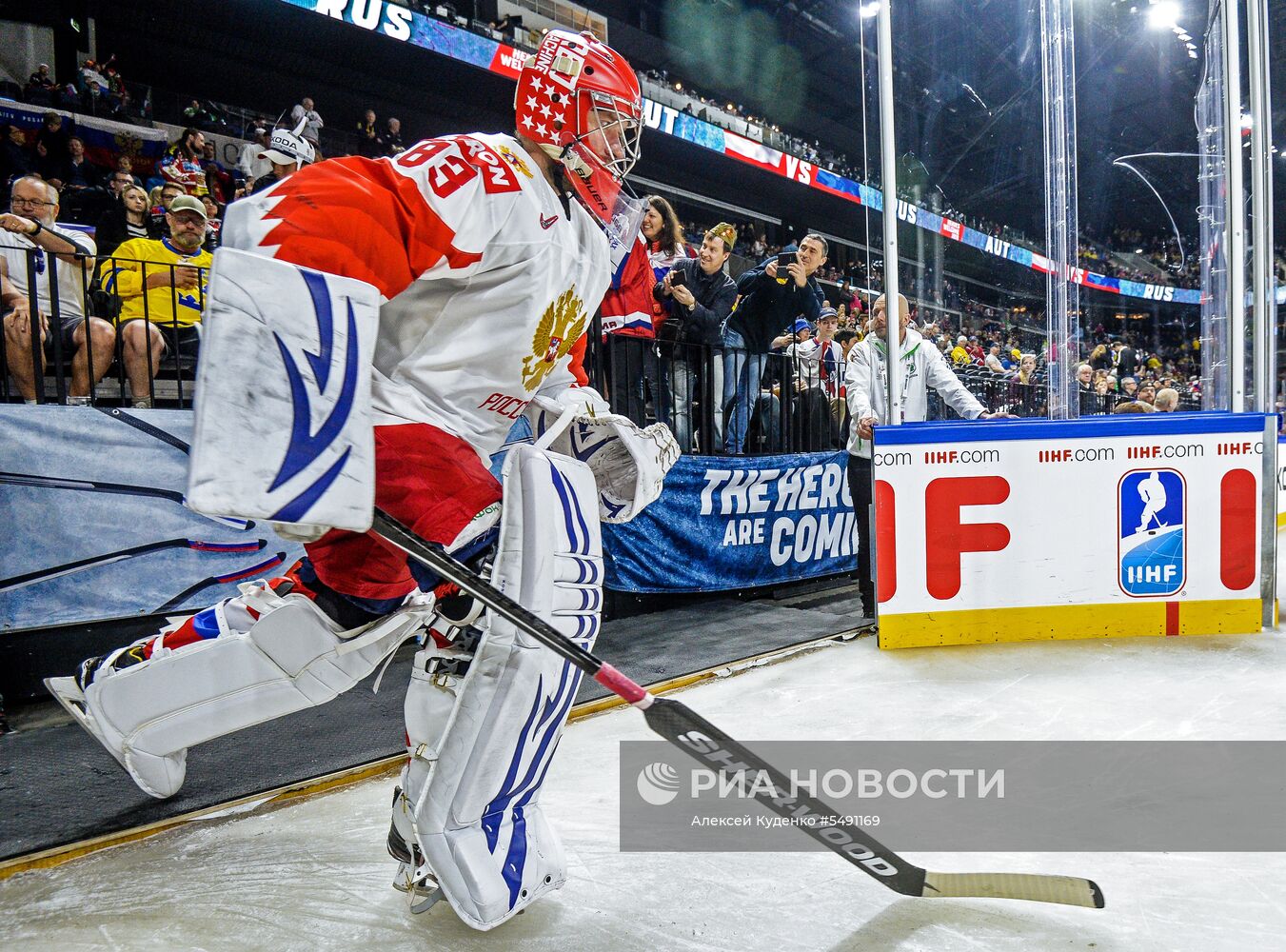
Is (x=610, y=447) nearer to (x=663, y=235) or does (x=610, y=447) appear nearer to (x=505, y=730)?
(x=505, y=730)

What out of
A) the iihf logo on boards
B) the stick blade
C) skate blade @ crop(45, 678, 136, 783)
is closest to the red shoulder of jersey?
skate blade @ crop(45, 678, 136, 783)

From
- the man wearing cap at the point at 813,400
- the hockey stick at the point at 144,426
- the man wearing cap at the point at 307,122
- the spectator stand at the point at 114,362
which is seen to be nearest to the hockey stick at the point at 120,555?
the hockey stick at the point at 144,426

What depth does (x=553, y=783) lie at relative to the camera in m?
2.06

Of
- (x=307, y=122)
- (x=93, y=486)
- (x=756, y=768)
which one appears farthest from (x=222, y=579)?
(x=307, y=122)

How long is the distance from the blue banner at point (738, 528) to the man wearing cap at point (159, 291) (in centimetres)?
206

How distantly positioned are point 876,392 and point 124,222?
4.82 meters

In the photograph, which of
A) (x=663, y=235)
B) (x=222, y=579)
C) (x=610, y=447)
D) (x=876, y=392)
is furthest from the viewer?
(x=663, y=235)

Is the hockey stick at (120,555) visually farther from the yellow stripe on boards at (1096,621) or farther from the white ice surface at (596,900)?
the yellow stripe on boards at (1096,621)

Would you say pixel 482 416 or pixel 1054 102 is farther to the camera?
pixel 1054 102

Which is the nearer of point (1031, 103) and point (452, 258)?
point (452, 258)

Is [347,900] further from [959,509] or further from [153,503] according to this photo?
[959,509]

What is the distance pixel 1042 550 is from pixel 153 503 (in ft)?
11.5

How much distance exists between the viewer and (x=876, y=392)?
4266mm

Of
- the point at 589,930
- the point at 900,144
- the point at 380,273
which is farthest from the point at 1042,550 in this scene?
the point at 380,273
